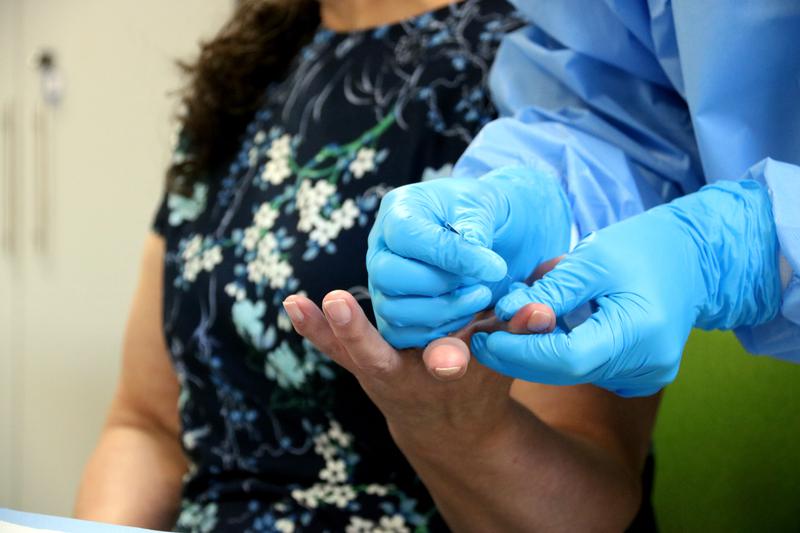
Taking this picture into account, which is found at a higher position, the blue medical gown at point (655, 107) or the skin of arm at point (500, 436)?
the blue medical gown at point (655, 107)

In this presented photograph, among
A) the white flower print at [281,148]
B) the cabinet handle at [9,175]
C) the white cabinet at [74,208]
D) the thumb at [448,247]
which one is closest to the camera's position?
the thumb at [448,247]

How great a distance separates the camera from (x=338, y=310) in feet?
1.51

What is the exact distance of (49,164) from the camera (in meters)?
2.08

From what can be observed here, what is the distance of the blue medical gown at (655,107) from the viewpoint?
587 mm

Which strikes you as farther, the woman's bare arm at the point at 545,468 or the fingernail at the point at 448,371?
the woman's bare arm at the point at 545,468

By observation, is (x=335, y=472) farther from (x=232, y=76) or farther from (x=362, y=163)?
(x=232, y=76)

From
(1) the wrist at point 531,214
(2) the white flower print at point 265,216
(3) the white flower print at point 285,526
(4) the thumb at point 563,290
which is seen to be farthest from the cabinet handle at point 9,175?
(4) the thumb at point 563,290

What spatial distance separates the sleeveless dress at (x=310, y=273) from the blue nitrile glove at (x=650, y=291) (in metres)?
0.28

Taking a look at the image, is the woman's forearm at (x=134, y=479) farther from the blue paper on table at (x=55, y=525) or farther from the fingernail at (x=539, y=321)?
the fingernail at (x=539, y=321)

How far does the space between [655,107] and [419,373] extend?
0.30 meters

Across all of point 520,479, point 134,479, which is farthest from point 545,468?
point 134,479

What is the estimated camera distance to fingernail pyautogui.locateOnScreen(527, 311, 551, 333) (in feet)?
1.44

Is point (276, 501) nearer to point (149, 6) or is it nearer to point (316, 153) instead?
point (316, 153)

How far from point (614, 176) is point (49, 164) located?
68.2 inches
